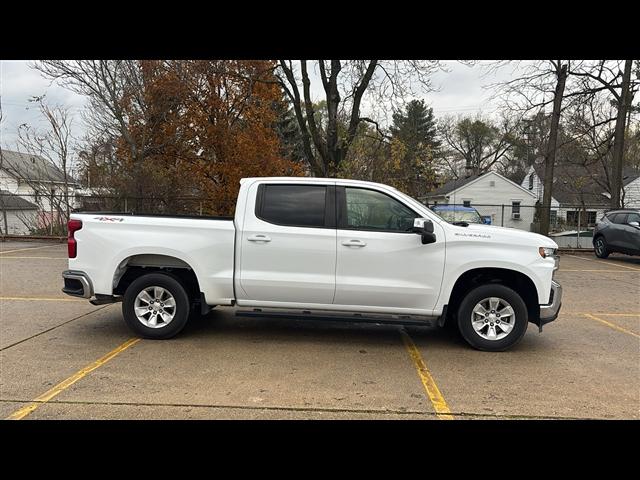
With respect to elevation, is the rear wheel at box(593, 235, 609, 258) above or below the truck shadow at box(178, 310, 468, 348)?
above

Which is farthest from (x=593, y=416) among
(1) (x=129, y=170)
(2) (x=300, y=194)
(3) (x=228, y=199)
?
(1) (x=129, y=170)

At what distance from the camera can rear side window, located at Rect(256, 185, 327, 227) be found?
5.40 metres

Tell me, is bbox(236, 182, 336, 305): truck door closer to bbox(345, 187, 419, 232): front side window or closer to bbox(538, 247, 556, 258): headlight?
bbox(345, 187, 419, 232): front side window

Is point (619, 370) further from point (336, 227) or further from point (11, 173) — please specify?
point (11, 173)

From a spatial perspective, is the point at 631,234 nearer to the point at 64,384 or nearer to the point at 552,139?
the point at 552,139

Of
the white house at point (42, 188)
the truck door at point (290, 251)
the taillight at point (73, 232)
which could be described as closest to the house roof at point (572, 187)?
the white house at point (42, 188)

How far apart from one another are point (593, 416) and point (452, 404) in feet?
3.74

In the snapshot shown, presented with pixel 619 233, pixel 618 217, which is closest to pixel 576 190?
pixel 618 217

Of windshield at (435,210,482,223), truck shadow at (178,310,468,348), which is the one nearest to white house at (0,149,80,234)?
windshield at (435,210,482,223)

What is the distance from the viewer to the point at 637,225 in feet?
47.1

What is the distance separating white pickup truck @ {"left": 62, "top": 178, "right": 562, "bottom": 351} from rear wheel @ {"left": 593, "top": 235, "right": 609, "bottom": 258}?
12.6m

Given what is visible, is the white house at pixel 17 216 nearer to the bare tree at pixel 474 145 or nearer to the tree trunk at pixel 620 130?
the tree trunk at pixel 620 130

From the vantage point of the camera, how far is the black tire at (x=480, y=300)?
204 inches

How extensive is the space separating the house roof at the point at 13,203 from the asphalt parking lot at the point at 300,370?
15763 mm
